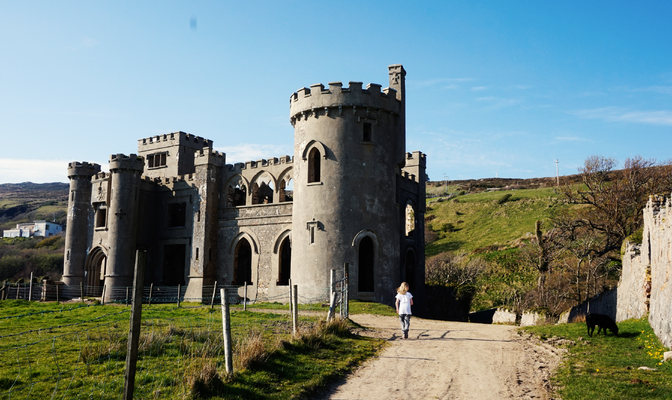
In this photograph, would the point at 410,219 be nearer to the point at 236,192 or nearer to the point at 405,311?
the point at 236,192

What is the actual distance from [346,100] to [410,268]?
11341 millimetres

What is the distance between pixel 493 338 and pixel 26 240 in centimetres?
8657

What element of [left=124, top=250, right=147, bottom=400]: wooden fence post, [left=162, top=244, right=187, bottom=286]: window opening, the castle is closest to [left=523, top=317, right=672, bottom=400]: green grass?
[left=124, top=250, right=147, bottom=400]: wooden fence post

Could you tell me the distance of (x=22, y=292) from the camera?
31.8 meters

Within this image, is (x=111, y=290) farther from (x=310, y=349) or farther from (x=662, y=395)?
(x=662, y=395)

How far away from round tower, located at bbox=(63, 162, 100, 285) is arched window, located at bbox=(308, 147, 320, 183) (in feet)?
60.2

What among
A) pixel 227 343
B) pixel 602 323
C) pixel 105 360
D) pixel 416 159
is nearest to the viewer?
pixel 227 343

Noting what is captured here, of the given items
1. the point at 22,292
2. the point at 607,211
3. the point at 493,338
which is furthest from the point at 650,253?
the point at 22,292

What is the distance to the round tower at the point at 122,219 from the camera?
30.8 m

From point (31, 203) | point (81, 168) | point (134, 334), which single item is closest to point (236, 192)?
point (81, 168)

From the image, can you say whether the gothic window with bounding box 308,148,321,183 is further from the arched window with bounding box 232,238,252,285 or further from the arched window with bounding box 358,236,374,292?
the arched window with bounding box 232,238,252,285

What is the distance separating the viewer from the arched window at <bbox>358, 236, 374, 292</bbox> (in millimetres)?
25719

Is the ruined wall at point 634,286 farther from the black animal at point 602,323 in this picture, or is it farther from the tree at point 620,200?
the tree at point 620,200

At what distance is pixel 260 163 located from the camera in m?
30.0
